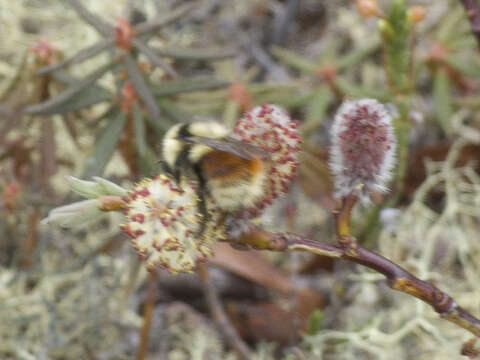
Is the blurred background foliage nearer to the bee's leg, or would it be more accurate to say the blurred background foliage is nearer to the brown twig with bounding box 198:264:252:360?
the brown twig with bounding box 198:264:252:360

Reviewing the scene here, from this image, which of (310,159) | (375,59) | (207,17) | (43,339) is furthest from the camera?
(207,17)

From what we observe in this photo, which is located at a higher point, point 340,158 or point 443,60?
point 443,60

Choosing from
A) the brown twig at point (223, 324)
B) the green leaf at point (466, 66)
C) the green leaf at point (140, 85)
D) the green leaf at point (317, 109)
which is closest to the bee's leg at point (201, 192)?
the green leaf at point (140, 85)

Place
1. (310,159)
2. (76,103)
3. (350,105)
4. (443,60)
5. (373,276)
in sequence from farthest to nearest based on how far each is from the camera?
1. (443,60)
2. (310,159)
3. (76,103)
4. (373,276)
5. (350,105)

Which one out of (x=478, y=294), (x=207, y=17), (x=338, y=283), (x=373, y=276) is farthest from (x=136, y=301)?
(x=207, y=17)

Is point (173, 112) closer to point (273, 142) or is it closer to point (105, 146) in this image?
point (105, 146)

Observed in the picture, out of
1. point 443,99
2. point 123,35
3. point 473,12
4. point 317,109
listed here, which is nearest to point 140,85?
point 123,35

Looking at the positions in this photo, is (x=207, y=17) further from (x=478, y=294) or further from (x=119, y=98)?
(x=478, y=294)
